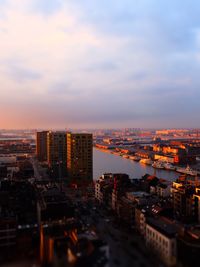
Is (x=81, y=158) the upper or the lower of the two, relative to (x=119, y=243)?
upper

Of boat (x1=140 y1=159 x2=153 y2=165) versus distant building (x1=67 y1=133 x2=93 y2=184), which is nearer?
distant building (x1=67 y1=133 x2=93 y2=184)

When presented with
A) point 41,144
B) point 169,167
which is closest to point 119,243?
point 169,167

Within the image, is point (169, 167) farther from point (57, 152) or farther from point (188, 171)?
point (57, 152)

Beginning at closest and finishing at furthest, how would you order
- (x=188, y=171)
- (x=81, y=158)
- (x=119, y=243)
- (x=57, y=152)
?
(x=119, y=243)
(x=81, y=158)
(x=57, y=152)
(x=188, y=171)

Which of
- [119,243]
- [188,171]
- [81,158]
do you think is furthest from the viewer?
[188,171]

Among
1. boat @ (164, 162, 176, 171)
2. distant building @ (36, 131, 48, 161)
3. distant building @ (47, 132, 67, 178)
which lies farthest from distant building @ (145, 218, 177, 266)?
distant building @ (36, 131, 48, 161)

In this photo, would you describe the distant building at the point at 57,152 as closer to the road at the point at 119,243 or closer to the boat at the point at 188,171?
the boat at the point at 188,171

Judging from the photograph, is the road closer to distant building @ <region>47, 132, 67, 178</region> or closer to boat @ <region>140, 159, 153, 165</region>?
distant building @ <region>47, 132, 67, 178</region>

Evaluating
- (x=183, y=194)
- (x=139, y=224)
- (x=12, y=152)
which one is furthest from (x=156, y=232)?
(x=12, y=152)

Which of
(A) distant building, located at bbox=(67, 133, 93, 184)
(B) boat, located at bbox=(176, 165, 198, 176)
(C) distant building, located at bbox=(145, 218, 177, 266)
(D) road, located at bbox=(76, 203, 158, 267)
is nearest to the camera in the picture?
(D) road, located at bbox=(76, 203, 158, 267)
